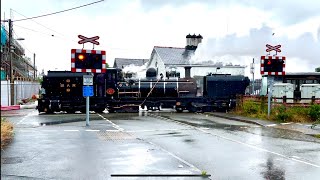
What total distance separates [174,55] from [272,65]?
87.7ft

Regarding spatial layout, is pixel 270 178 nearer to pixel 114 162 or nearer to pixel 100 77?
pixel 114 162

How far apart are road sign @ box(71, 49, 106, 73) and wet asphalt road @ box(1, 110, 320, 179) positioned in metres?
3.03

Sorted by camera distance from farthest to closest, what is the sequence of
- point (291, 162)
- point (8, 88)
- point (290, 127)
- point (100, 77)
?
point (8, 88)
point (100, 77)
point (290, 127)
point (291, 162)

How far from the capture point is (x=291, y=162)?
8.73 m

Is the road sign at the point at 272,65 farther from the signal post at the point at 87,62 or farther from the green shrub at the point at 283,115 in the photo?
the signal post at the point at 87,62

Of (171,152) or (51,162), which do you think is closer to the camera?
(51,162)

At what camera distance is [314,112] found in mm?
18812

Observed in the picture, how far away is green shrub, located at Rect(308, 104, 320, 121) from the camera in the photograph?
61.6 feet

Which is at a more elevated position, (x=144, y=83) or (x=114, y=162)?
(x=144, y=83)

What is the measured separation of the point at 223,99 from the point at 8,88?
17.4 metres

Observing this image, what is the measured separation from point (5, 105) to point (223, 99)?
58.5 feet

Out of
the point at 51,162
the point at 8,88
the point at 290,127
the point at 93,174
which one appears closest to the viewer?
the point at 93,174

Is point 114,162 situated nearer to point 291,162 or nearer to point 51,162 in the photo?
point 51,162

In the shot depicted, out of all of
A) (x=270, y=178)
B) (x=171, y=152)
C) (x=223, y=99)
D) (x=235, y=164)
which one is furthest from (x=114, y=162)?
(x=223, y=99)
